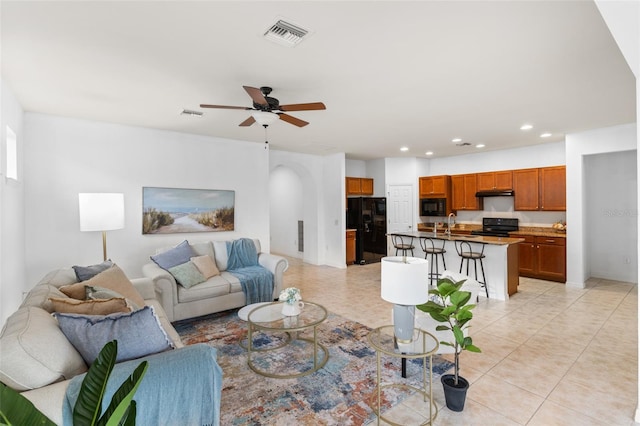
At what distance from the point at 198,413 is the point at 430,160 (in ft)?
26.3

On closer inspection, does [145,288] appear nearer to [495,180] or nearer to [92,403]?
[92,403]

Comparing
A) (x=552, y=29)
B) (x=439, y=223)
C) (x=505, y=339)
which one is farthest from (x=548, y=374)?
(x=439, y=223)

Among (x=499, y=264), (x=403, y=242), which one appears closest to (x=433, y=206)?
(x=403, y=242)

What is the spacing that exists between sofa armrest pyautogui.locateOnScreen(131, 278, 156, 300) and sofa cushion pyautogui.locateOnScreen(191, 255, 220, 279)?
0.78 metres

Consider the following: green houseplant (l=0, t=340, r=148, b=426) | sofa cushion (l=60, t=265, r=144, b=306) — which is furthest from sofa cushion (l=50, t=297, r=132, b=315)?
green houseplant (l=0, t=340, r=148, b=426)

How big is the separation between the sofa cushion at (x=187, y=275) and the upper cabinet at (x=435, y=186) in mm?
5897

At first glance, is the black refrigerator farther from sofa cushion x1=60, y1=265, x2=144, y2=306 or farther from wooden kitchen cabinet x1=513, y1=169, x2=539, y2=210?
sofa cushion x1=60, y1=265, x2=144, y2=306

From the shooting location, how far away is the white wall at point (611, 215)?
5.59 meters

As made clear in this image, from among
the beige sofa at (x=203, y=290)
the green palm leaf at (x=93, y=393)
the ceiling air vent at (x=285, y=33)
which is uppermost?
the ceiling air vent at (x=285, y=33)

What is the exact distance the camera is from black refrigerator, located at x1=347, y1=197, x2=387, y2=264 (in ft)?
25.4

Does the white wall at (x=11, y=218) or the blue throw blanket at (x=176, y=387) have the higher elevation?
the white wall at (x=11, y=218)

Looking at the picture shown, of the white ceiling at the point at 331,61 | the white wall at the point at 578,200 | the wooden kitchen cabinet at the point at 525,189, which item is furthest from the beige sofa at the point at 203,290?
the wooden kitchen cabinet at the point at 525,189

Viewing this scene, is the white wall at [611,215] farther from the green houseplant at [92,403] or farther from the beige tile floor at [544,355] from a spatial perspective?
the green houseplant at [92,403]

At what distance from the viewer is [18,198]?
3742 mm
